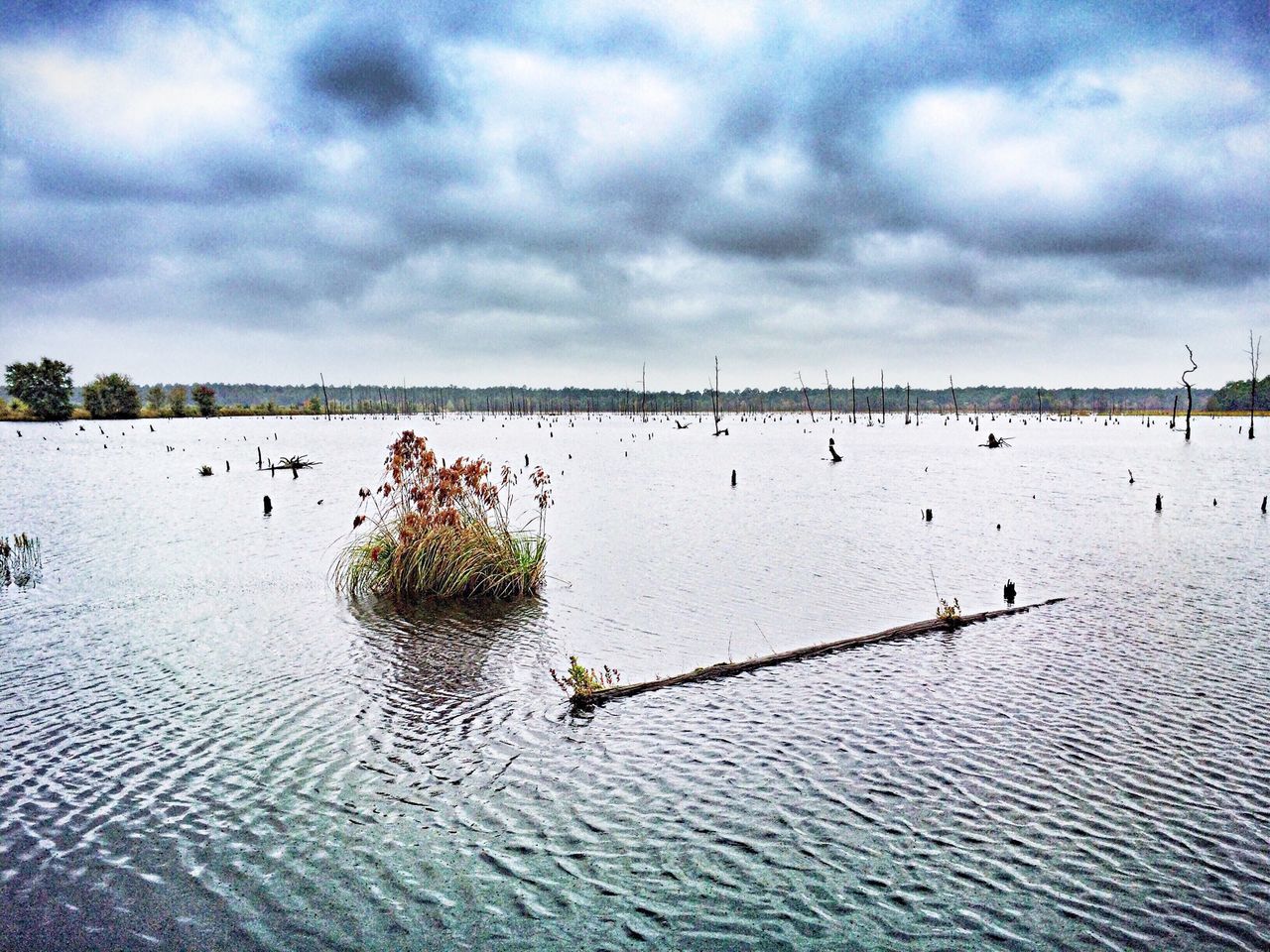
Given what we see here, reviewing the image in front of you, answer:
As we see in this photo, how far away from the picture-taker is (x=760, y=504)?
34250 mm

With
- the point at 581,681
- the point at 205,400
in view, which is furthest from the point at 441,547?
the point at 205,400

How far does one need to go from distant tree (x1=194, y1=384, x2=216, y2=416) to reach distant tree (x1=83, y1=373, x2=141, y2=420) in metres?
17.6

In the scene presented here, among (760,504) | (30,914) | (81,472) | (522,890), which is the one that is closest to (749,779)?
(522,890)

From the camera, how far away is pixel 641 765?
8.66 metres

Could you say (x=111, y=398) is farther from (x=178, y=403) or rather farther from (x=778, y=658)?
(x=778, y=658)

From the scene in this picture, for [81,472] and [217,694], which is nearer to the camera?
[217,694]

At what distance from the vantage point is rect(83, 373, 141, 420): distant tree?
5679 inches

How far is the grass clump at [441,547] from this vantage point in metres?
17.1

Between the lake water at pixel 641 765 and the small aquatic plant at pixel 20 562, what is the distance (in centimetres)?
68

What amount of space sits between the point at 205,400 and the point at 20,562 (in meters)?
171

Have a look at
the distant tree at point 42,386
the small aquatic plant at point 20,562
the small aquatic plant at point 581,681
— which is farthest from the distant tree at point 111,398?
the small aquatic plant at point 581,681

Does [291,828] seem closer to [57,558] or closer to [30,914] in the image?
[30,914]

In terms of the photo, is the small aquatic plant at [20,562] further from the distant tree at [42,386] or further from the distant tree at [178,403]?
the distant tree at [178,403]

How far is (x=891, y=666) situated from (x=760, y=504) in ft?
73.0
